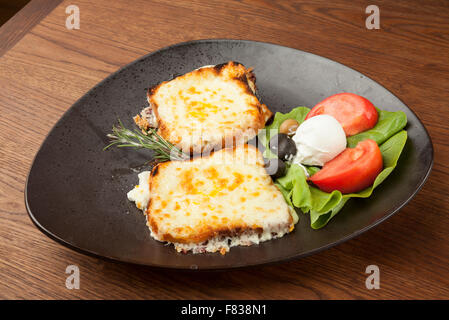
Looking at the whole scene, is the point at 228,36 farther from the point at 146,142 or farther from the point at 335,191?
the point at 335,191

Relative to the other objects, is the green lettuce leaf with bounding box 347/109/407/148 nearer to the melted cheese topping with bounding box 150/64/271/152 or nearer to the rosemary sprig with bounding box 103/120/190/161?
the melted cheese topping with bounding box 150/64/271/152

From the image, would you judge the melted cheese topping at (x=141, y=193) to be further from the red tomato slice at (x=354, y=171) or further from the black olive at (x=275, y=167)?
the red tomato slice at (x=354, y=171)

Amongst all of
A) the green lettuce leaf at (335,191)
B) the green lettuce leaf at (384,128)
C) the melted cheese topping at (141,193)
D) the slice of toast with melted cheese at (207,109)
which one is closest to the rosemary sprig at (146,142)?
the slice of toast with melted cheese at (207,109)

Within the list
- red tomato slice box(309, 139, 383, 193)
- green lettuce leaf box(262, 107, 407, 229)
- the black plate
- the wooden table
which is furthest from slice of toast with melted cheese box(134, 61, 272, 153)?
the wooden table

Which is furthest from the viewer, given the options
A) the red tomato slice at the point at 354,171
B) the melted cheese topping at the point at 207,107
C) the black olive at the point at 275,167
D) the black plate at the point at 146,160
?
Result: the melted cheese topping at the point at 207,107

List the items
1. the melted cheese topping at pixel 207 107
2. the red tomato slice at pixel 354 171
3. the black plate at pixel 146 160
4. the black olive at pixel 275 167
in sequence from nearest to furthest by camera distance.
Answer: the black plate at pixel 146 160 < the red tomato slice at pixel 354 171 < the black olive at pixel 275 167 < the melted cheese topping at pixel 207 107

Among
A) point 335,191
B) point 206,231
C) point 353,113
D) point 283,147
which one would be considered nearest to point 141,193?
point 206,231
